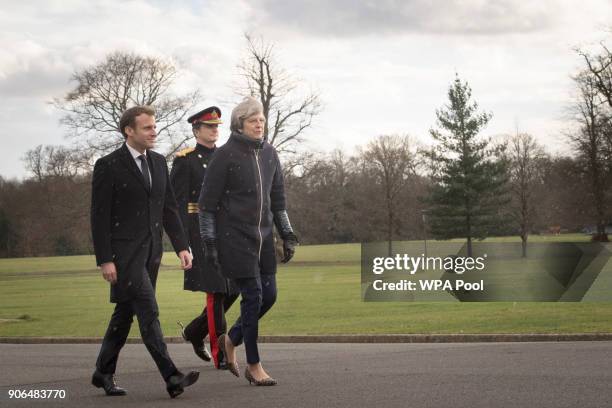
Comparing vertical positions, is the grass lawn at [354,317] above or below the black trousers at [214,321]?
below

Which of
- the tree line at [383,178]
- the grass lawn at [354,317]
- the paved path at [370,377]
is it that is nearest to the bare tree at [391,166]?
the tree line at [383,178]

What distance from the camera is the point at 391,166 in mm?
86938

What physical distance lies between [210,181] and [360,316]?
8.80 metres

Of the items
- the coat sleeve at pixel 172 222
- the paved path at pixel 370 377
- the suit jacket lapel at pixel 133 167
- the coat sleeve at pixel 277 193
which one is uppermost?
the suit jacket lapel at pixel 133 167

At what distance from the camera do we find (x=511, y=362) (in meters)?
8.68

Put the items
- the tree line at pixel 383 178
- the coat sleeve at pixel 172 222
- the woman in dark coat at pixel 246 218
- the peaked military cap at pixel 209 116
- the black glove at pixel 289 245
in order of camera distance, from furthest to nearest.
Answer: the tree line at pixel 383 178, the peaked military cap at pixel 209 116, the black glove at pixel 289 245, the woman in dark coat at pixel 246 218, the coat sleeve at pixel 172 222

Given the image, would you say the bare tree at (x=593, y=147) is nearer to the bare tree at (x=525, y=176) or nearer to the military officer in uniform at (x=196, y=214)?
the bare tree at (x=525, y=176)

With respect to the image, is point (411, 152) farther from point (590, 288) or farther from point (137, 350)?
point (137, 350)

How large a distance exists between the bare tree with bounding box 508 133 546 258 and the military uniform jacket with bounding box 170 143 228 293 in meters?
65.8

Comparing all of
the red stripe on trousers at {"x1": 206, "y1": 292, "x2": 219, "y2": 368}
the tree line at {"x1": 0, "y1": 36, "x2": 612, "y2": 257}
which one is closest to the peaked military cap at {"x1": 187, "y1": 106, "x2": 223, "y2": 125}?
the red stripe on trousers at {"x1": 206, "y1": 292, "x2": 219, "y2": 368}

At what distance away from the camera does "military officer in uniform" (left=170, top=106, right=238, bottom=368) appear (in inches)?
354

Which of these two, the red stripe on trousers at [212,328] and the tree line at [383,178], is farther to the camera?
the tree line at [383,178]

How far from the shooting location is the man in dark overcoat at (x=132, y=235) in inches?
277

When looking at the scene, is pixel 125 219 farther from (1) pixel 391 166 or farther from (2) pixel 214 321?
(1) pixel 391 166
